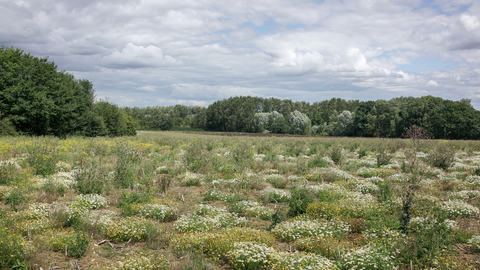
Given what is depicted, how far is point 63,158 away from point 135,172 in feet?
17.2

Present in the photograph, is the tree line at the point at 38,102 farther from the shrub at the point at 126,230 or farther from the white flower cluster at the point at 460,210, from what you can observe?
the white flower cluster at the point at 460,210

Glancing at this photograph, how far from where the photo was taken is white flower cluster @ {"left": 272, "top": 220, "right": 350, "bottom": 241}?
686 centimetres

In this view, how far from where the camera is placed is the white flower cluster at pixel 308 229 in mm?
A: 6863

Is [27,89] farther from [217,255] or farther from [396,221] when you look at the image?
[396,221]

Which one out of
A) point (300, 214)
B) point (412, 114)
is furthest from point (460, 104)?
point (300, 214)

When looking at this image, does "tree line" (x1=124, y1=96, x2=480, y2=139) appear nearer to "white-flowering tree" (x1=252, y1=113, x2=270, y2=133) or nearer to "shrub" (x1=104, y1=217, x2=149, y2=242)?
"white-flowering tree" (x1=252, y1=113, x2=270, y2=133)

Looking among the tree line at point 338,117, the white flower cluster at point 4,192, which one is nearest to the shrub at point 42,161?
the white flower cluster at point 4,192

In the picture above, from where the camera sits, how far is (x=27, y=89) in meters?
32.7

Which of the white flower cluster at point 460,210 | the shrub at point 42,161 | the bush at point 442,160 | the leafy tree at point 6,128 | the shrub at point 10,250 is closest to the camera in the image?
the shrub at point 10,250

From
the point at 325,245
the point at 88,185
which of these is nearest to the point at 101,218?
the point at 88,185

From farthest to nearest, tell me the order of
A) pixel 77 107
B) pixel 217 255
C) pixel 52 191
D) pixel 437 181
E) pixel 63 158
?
1. pixel 77 107
2. pixel 63 158
3. pixel 437 181
4. pixel 52 191
5. pixel 217 255

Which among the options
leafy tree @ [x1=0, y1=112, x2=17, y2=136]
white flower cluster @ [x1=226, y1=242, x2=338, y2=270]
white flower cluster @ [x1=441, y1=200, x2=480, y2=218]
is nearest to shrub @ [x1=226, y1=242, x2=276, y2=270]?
white flower cluster @ [x1=226, y1=242, x2=338, y2=270]

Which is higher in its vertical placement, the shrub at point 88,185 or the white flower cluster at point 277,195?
the shrub at point 88,185

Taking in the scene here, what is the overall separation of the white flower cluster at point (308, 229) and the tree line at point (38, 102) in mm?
27374
